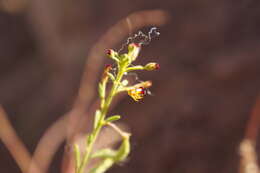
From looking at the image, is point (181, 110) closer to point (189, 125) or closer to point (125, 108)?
point (189, 125)

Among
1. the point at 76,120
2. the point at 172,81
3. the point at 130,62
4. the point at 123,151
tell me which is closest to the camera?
the point at 130,62

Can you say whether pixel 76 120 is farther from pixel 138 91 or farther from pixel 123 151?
pixel 138 91

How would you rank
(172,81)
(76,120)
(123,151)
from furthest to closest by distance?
(172,81)
(76,120)
(123,151)

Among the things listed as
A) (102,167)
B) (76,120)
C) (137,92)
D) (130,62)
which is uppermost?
(130,62)

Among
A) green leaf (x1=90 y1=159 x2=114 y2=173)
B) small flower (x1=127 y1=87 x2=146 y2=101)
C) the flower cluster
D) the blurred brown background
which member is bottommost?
the blurred brown background

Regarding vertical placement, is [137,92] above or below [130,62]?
below

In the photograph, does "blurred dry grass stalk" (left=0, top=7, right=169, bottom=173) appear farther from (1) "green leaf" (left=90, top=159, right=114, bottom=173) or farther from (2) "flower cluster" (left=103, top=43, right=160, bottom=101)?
(2) "flower cluster" (left=103, top=43, right=160, bottom=101)

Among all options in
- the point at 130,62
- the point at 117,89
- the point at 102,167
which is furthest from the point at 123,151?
the point at 130,62

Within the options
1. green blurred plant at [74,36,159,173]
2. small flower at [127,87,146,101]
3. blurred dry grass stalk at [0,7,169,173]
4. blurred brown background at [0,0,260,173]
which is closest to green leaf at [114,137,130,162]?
green blurred plant at [74,36,159,173]
